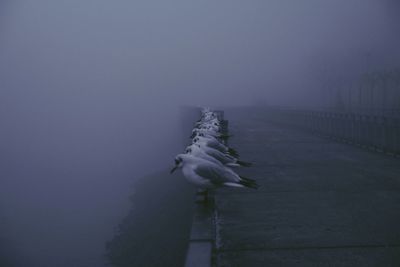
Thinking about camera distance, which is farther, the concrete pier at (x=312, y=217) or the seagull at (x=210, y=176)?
the seagull at (x=210, y=176)

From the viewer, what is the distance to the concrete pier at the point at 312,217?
5410 millimetres

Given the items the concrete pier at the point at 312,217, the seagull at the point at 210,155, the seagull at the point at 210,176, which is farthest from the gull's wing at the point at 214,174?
the concrete pier at the point at 312,217

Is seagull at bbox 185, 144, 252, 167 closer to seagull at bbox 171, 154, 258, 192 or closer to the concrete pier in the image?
seagull at bbox 171, 154, 258, 192

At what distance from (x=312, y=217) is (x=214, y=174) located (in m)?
1.54

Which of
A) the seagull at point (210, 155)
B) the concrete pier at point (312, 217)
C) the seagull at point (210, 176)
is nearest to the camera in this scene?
the concrete pier at point (312, 217)

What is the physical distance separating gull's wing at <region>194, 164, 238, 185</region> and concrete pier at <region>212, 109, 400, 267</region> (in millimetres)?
577

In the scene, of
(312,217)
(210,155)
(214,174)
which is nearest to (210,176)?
(214,174)

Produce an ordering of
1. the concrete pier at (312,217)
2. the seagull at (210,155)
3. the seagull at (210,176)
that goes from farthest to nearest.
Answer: the seagull at (210,155) → the seagull at (210,176) → the concrete pier at (312,217)

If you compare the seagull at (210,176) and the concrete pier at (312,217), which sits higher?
the seagull at (210,176)

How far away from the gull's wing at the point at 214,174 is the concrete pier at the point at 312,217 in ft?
1.89

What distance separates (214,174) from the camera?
274 inches

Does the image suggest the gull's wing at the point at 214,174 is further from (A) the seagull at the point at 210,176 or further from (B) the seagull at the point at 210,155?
(B) the seagull at the point at 210,155

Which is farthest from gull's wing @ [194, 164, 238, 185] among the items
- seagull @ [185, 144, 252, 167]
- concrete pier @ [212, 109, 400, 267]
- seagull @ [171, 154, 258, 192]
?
concrete pier @ [212, 109, 400, 267]

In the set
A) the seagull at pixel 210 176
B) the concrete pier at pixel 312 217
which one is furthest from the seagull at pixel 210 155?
the concrete pier at pixel 312 217
